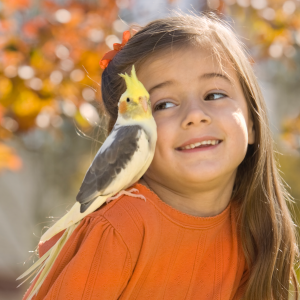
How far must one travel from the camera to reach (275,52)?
2.76 meters

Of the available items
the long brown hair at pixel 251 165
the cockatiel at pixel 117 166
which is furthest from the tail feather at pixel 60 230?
the long brown hair at pixel 251 165

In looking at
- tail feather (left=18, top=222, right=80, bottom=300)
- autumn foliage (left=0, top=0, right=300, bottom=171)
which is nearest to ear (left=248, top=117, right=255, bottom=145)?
tail feather (left=18, top=222, right=80, bottom=300)

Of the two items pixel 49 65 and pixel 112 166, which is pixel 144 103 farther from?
pixel 49 65

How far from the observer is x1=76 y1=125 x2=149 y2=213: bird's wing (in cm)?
140

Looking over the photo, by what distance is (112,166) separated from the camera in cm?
143

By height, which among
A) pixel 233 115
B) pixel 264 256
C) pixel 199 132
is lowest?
pixel 264 256

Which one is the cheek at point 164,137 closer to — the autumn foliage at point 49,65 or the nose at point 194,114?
the nose at point 194,114

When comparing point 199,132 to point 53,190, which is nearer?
point 199,132

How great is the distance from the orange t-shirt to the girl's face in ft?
0.50

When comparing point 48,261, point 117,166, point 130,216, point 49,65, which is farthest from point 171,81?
point 49,65

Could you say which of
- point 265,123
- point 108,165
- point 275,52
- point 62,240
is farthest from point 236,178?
point 275,52

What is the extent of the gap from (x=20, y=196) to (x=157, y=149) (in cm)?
516

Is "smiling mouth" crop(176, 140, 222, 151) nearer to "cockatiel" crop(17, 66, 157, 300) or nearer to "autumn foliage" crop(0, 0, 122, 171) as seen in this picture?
"cockatiel" crop(17, 66, 157, 300)

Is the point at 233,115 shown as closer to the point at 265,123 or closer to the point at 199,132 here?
the point at 199,132
